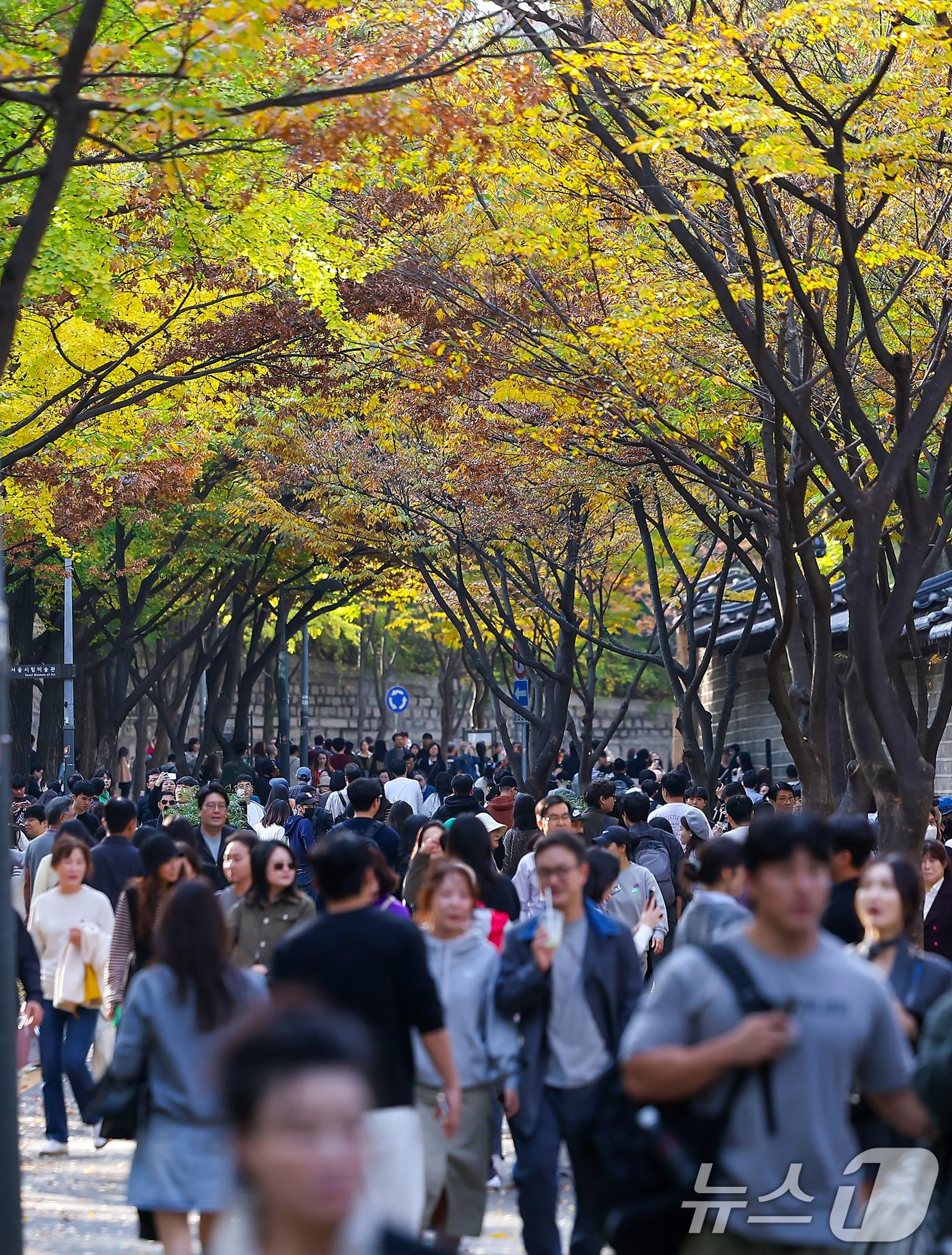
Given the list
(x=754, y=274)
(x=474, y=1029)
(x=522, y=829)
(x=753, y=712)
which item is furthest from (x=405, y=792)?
(x=753, y=712)

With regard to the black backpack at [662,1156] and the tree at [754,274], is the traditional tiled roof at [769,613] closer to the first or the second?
the tree at [754,274]

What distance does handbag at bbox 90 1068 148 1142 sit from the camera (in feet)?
18.9

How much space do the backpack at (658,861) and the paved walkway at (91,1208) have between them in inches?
90.2

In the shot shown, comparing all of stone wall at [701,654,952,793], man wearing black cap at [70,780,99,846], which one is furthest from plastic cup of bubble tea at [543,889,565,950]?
stone wall at [701,654,952,793]

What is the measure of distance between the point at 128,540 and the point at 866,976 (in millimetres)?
25954

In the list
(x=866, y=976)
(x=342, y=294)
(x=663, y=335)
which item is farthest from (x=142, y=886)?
(x=342, y=294)

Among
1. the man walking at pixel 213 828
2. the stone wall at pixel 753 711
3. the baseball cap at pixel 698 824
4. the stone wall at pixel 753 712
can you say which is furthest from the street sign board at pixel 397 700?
the man walking at pixel 213 828

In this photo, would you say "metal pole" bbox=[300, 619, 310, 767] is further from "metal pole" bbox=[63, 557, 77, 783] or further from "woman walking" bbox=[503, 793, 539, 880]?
"woman walking" bbox=[503, 793, 539, 880]

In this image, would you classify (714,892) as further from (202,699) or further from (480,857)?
(202,699)

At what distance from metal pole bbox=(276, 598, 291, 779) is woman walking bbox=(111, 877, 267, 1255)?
27222 millimetres

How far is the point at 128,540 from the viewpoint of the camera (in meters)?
28.9

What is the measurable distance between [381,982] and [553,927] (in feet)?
3.28

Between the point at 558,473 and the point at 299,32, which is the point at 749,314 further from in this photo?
the point at 558,473

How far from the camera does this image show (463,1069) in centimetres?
635
